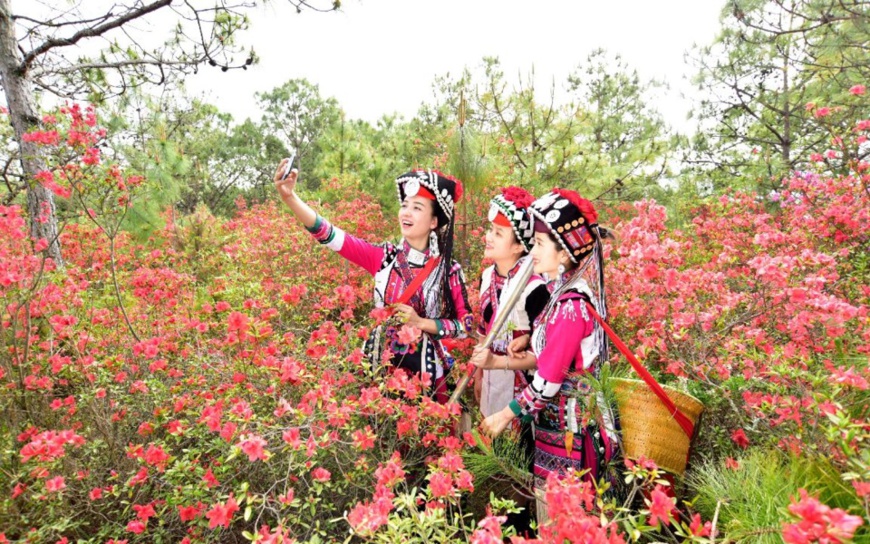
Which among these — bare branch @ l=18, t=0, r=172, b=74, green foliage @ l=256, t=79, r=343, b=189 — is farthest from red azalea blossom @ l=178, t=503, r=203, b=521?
green foliage @ l=256, t=79, r=343, b=189

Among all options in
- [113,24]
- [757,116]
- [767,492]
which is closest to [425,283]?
[767,492]

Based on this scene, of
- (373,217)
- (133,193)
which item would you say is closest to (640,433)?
(133,193)

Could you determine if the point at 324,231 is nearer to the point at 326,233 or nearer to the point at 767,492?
the point at 326,233

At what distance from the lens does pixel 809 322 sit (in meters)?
2.00

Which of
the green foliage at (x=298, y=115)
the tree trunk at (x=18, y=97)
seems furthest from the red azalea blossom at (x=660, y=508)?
the green foliage at (x=298, y=115)

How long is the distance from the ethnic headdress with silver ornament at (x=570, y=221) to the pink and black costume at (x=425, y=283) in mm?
639

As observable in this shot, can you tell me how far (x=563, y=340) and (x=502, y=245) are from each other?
760 millimetres

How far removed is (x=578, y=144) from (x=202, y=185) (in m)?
16.5

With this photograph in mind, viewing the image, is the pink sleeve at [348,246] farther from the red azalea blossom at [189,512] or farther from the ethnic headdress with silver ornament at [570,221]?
the red azalea blossom at [189,512]

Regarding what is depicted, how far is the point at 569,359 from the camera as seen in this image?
166cm

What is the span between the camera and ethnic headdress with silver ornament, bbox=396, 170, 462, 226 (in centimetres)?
229

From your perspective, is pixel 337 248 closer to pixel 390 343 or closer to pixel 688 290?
pixel 390 343

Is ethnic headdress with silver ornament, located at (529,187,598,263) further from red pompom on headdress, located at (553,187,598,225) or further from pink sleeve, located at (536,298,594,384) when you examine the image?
pink sleeve, located at (536,298,594,384)

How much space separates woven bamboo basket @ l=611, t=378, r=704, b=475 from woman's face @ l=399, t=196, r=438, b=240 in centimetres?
118
